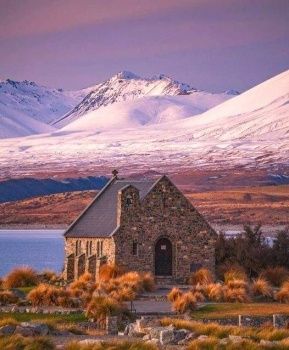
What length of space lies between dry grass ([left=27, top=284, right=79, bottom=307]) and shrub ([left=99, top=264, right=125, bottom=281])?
704cm

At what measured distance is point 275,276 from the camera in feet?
168

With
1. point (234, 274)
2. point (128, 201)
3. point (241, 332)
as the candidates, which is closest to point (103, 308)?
point (241, 332)

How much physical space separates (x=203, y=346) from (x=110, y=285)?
17815 millimetres

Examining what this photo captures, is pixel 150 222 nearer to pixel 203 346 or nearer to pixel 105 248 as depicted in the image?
pixel 105 248

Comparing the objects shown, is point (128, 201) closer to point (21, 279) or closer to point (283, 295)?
point (21, 279)

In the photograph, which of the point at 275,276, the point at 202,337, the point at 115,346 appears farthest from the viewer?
the point at 275,276

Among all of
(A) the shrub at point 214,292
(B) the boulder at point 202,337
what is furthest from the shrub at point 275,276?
(B) the boulder at point 202,337

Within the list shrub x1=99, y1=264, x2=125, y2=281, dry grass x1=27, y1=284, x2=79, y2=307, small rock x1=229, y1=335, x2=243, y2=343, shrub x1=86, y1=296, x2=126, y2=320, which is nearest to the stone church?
shrub x1=99, y1=264, x2=125, y2=281

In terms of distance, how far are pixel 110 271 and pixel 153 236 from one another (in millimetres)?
3527

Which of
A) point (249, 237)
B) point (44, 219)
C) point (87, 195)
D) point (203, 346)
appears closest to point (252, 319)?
point (203, 346)

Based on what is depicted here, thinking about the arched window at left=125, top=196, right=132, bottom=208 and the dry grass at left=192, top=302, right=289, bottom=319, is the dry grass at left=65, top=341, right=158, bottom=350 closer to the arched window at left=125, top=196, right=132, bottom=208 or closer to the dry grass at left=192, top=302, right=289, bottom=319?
the dry grass at left=192, top=302, right=289, bottom=319

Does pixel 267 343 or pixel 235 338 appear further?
pixel 235 338

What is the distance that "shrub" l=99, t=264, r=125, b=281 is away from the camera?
48.9 metres

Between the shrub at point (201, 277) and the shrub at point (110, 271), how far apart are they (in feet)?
9.07
